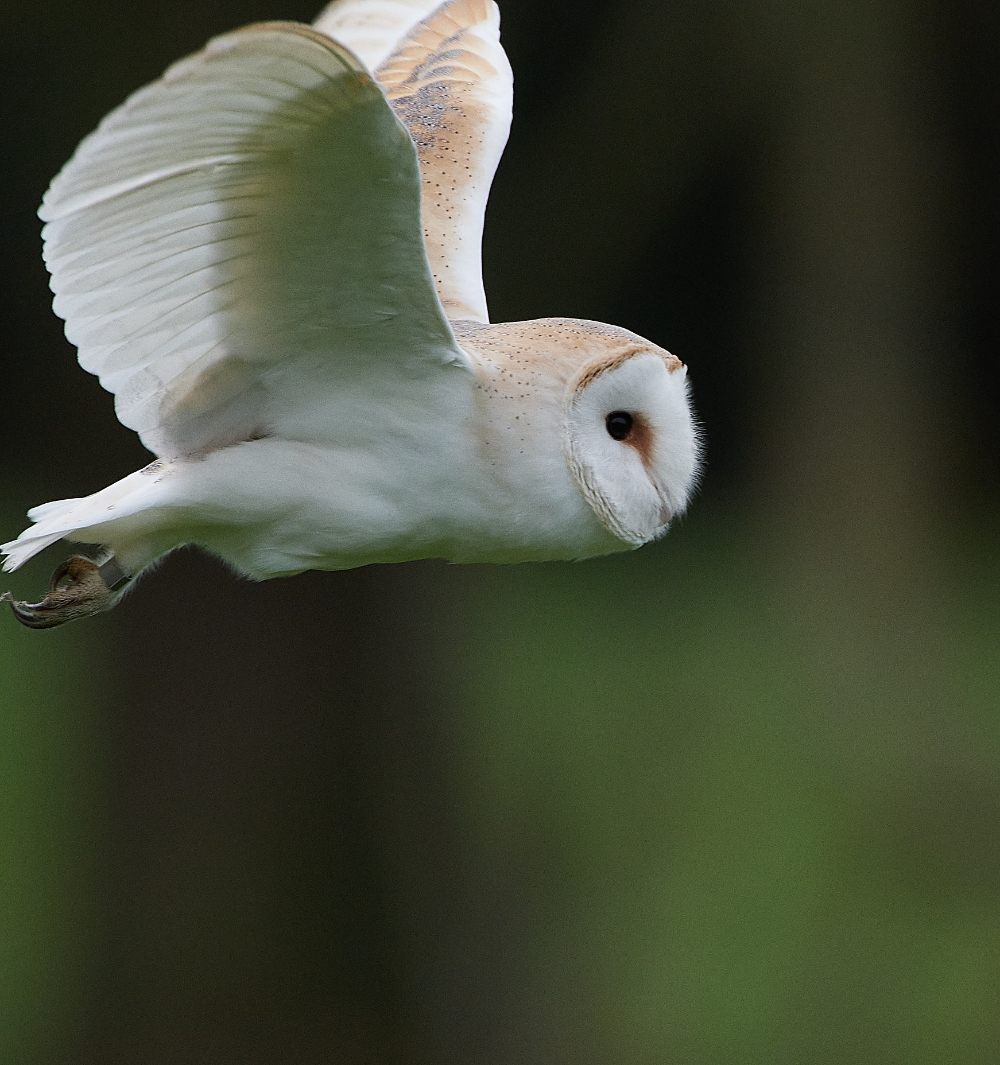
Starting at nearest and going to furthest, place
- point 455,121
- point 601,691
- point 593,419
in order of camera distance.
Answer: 1. point 593,419
2. point 455,121
3. point 601,691

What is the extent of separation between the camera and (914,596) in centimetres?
605

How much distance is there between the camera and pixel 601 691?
5.70 m

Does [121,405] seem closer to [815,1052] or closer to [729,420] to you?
[815,1052]

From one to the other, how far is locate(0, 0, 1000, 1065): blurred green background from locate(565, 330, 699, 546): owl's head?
10.1 feet

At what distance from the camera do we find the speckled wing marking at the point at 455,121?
266cm

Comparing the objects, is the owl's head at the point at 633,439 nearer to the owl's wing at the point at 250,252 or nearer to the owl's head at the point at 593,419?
the owl's head at the point at 593,419

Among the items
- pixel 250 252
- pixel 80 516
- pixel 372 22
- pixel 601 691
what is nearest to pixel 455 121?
pixel 372 22

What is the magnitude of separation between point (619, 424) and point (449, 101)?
93cm

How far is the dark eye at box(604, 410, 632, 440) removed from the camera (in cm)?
230

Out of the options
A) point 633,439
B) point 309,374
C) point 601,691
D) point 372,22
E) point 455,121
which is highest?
point 372,22

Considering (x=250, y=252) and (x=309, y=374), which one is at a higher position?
(x=250, y=252)

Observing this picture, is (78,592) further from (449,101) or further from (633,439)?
(449,101)

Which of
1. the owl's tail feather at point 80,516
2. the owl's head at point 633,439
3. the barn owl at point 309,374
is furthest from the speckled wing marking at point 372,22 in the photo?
the owl's tail feather at point 80,516

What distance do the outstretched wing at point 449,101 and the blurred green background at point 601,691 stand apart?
241cm
